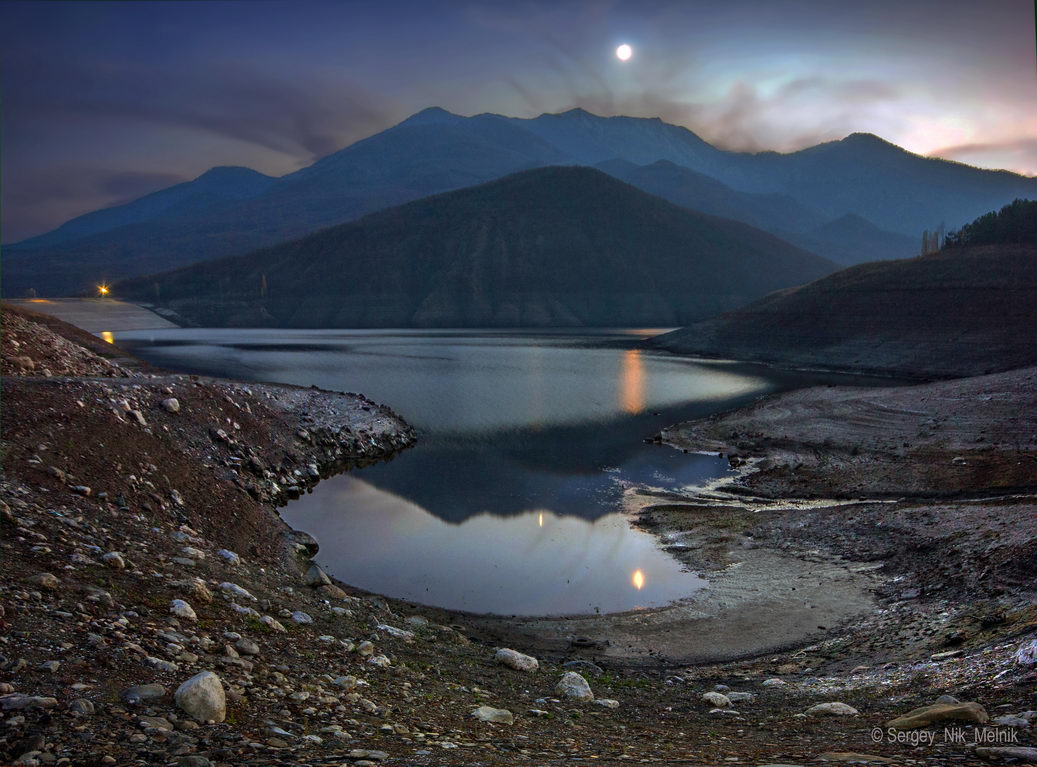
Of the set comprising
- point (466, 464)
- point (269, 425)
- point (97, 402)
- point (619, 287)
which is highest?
point (619, 287)

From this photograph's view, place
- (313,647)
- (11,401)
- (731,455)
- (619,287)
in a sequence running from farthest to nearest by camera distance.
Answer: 1. (619,287)
2. (731,455)
3. (11,401)
4. (313,647)

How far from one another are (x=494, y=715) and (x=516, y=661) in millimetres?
3183

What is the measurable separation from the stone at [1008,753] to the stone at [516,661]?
21.0 ft

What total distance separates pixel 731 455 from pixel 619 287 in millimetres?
165464

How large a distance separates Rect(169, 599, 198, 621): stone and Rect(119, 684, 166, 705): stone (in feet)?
7.23

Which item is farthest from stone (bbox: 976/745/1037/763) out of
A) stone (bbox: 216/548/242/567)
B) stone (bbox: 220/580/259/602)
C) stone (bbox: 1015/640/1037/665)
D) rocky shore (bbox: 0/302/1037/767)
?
stone (bbox: 216/548/242/567)

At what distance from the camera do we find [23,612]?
678cm

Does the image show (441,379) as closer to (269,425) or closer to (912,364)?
(269,425)

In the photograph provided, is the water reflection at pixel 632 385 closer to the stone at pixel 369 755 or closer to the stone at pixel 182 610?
the stone at pixel 182 610

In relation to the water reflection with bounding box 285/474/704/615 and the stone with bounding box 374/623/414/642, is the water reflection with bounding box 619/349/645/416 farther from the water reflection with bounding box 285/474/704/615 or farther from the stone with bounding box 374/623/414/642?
the stone with bounding box 374/623/414/642

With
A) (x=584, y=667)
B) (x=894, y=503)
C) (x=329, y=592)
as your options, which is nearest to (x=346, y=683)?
(x=584, y=667)

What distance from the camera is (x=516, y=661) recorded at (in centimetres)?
1060

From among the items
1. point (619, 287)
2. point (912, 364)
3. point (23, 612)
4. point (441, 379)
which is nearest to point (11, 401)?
point (23, 612)

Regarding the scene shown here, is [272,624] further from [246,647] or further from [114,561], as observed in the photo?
[114,561]
